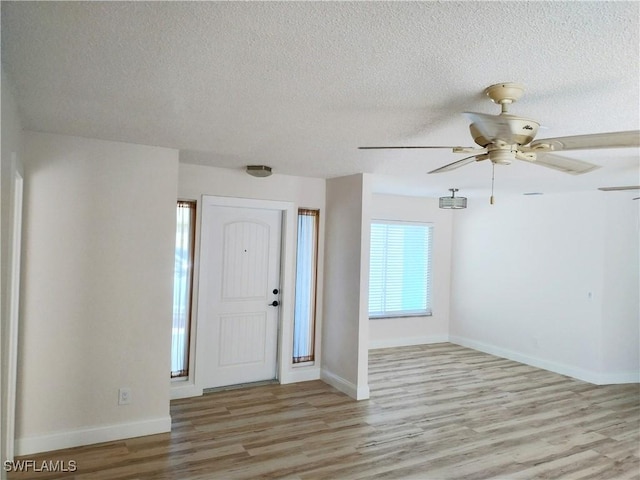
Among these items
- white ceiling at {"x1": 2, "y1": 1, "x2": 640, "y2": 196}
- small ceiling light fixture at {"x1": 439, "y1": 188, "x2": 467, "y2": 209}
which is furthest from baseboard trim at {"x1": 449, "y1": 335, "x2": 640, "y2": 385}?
white ceiling at {"x1": 2, "y1": 1, "x2": 640, "y2": 196}

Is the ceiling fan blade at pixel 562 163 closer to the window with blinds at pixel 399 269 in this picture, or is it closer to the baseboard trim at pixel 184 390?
the baseboard trim at pixel 184 390

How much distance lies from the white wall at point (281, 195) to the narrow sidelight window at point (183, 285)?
7cm

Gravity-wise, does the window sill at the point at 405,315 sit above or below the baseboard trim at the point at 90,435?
above

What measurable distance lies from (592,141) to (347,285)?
9.83 ft

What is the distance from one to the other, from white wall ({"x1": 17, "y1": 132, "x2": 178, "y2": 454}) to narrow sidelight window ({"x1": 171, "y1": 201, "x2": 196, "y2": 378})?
79 centimetres

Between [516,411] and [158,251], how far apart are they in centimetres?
373

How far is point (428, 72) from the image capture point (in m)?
1.74

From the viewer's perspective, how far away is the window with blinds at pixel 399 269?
645 centimetres

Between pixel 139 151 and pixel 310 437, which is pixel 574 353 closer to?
pixel 310 437

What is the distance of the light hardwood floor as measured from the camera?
2.95 metres

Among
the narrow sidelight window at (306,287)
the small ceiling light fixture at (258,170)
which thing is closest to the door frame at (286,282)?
the narrow sidelight window at (306,287)

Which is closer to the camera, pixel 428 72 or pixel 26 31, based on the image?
pixel 26 31

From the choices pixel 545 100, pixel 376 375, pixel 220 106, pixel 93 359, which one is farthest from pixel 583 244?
pixel 93 359

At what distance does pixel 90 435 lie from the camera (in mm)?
3166
